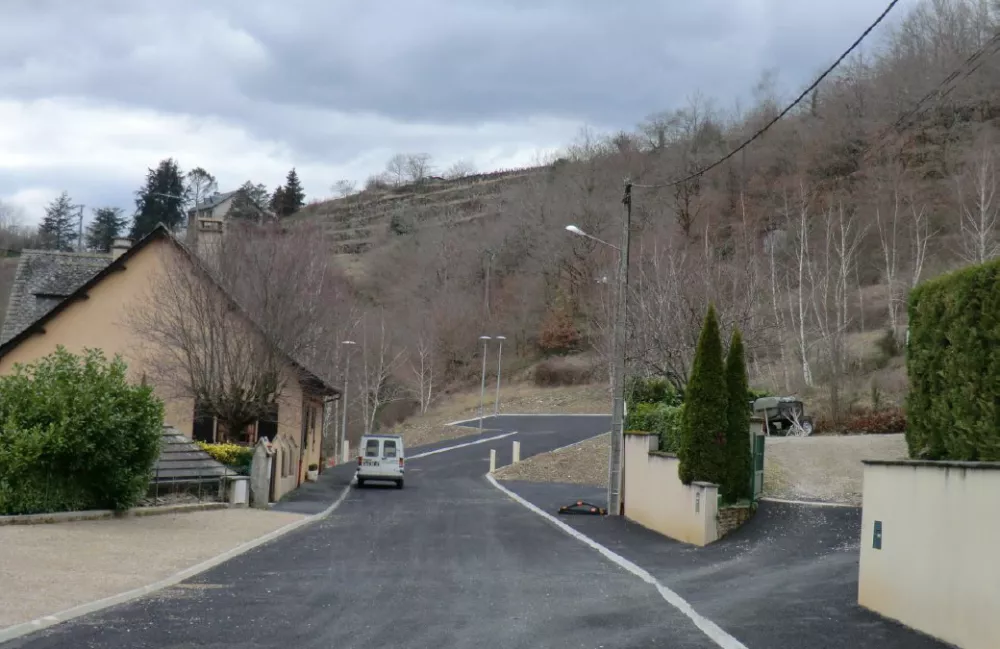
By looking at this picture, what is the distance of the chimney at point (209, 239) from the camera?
32156 millimetres

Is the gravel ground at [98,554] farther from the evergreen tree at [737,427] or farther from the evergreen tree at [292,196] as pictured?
the evergreen tree at [292,196]

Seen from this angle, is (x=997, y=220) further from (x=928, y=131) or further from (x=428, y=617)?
(x=428, y=617)

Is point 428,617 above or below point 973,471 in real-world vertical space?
below

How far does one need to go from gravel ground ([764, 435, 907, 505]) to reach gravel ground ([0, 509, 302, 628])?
11.5 metres

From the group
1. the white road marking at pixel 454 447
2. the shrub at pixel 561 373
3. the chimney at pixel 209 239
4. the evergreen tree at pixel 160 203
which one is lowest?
the white road marking at pixel 454 447

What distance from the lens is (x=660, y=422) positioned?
23.6 m

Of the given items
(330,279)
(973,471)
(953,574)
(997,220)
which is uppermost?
(997,220)

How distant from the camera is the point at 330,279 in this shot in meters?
38.4

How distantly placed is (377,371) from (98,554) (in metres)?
55.4

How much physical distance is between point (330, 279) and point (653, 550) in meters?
23.0

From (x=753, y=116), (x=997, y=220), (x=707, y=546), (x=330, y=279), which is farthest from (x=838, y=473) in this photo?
(x=753, y=116)

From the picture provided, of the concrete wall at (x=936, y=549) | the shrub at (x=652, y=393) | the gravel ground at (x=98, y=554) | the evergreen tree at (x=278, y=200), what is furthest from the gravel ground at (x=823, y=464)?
the evergreen tree at (x=278, y=200)

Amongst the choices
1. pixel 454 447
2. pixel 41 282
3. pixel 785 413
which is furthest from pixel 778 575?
pixel 454 447

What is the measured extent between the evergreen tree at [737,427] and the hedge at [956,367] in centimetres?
696
